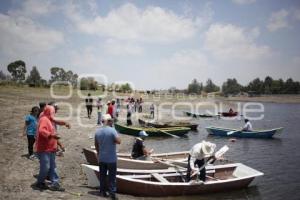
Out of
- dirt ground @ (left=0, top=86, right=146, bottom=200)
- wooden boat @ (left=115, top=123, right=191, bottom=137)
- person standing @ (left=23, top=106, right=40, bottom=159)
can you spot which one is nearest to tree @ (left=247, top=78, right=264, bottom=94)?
wooden boat @ (left=115, top=123, right=191, bottom=137)

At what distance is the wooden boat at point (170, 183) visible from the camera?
10.7m

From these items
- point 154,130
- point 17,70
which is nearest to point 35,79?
point 17,70

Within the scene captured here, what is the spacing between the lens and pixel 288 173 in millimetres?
16203

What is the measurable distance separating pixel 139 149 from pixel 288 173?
849 cm

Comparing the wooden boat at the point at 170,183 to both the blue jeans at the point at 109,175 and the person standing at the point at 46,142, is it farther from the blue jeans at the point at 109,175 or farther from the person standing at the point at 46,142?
the person standing at the point at 46,142

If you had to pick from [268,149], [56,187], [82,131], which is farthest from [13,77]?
[56,187]

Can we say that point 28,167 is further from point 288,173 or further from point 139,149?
point 288,173

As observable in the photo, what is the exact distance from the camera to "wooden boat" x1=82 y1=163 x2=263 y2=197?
1068 centimetres

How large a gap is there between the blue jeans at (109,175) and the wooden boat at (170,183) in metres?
0.98

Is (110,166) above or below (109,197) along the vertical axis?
above

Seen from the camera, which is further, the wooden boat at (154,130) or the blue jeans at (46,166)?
the wooden boat at (154,130)

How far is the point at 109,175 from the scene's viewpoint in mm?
9125

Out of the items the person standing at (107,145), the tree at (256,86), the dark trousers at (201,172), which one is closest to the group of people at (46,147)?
the person standing at (107,145)

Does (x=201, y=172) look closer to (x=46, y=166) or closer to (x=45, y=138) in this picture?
(x=46, y=166)
